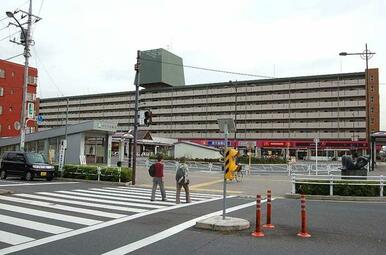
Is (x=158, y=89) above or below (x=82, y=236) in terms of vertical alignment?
above

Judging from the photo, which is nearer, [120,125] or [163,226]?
[163,226]

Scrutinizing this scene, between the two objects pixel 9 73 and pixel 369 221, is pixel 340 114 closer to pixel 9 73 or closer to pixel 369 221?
pixel 9 73

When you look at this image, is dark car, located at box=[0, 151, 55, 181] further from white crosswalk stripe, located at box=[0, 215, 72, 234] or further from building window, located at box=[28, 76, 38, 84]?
building window, located at box=[28, 76, 38, 84]

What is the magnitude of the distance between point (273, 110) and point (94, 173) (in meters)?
75.6

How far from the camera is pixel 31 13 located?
27.5m

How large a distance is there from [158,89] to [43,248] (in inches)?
4298

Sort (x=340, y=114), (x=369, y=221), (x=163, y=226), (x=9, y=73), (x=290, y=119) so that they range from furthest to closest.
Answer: (x=290, y=119) < (x=340, y=114) < (x=9, y=73) < (x=369, y=221) < (x=163, y=226)

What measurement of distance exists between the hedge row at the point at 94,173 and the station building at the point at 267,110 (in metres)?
51.3

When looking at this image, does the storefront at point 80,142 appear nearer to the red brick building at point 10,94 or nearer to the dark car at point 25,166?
the dark car at point 25,166

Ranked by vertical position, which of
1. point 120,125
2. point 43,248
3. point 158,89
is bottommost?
point 43,248

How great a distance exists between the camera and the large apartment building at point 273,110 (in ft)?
289

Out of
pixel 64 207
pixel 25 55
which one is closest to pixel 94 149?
pixel 25 55

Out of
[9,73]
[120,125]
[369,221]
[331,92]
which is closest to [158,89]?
[120,125]

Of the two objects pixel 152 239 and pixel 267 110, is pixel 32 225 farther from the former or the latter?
pixel 267 110
